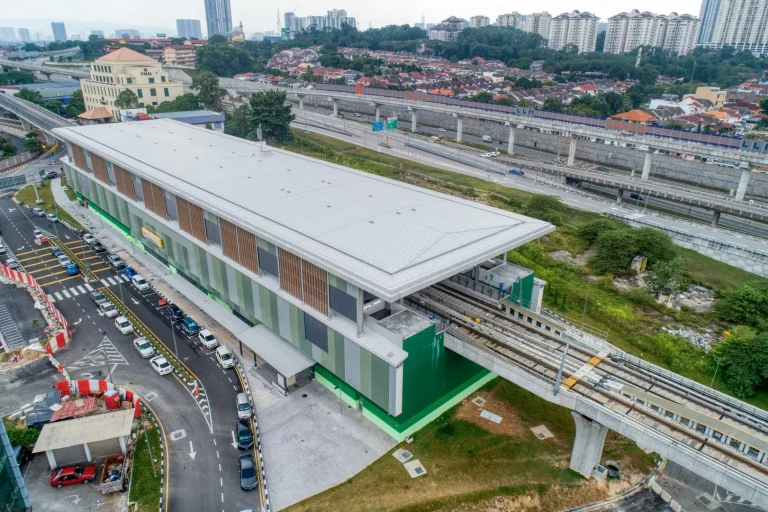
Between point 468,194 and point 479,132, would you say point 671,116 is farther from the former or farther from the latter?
point 468,194

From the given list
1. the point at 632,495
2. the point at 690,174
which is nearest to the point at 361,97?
the point at 690,174

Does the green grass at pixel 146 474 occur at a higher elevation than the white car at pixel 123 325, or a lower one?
lower

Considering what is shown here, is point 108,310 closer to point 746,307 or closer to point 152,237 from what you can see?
point 152,237

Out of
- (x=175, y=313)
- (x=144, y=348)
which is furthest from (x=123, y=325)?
(x=144, y=348)

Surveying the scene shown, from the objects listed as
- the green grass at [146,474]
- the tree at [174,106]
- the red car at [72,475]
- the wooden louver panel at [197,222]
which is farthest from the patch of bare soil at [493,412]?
the tree at [174,106]

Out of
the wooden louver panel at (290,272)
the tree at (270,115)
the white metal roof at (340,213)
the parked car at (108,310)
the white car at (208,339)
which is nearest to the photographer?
the white metal roof at (340,213)

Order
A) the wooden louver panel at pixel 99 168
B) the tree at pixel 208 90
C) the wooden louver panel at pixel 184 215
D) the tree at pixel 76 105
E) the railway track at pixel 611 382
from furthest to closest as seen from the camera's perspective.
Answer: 1. the tree at pixel 76 105
2. the tree at pixel 208 90
3. the wooden louver panel at pixel 99 168
4. the wooden louver panel at pixel 184 215
5. the railway track at pixel 611 382

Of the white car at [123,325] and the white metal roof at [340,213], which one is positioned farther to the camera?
the white car at [123,325]

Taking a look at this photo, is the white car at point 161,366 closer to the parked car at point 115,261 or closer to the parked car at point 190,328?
the parked car at point 190,328
